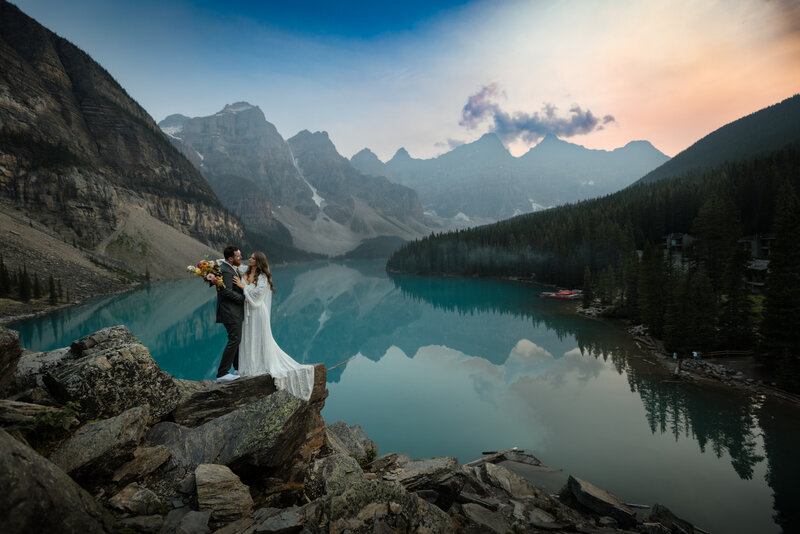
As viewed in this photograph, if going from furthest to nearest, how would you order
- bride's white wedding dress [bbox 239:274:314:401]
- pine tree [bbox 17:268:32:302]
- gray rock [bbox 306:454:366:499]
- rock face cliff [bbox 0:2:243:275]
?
rock face cliff [bbox 0:2:243:275] → pine tree [bbox 17:268:32:302] → bride's white wedding dress [bbox 239:274:314:401] → gray rock [bbox 306:454:366:499]

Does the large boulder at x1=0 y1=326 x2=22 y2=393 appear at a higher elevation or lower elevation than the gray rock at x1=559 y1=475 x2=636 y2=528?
higher

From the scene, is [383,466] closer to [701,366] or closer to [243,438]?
[243,438]

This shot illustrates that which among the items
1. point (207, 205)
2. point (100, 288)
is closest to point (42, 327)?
point (100, 288)

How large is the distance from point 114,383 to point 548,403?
2304 cm

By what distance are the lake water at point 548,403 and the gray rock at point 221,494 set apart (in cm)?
1196

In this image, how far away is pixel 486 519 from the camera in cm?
605

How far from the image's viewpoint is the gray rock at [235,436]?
18.1 ft

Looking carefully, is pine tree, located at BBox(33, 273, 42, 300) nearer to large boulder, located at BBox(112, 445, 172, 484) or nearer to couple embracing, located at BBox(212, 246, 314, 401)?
couple embracing, located at BBox(212, 246, 314, 401)

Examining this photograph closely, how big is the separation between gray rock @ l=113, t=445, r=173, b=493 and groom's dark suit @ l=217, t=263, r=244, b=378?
2.09 meters

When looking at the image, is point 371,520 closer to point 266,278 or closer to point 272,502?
point 272,502

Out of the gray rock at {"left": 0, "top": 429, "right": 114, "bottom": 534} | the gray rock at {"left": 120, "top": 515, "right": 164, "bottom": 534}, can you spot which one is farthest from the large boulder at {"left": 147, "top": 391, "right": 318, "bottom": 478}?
the gray rock at {"left": 0, "top": 429, "right": 114, "bottom": 534}

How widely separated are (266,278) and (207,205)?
635 feet

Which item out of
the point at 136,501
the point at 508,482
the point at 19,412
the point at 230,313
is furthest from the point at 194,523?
the point at 508,482

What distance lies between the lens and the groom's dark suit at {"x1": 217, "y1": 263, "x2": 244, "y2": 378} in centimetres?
734
